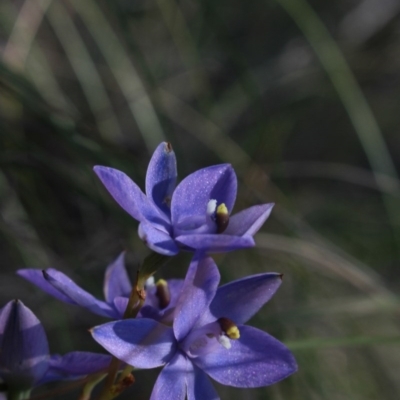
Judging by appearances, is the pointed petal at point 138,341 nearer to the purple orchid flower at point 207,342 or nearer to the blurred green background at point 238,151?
the purple orchid flower at point 207,342

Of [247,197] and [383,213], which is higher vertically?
[383,213]

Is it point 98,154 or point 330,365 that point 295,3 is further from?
point 330,365

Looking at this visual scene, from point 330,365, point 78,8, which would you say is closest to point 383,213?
point 330,365

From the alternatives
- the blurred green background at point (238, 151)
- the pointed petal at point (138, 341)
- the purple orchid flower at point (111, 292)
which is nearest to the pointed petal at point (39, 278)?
the purple orchid flower at point (111, 292)

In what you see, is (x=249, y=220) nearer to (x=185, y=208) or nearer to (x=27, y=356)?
(x=185, y=208)

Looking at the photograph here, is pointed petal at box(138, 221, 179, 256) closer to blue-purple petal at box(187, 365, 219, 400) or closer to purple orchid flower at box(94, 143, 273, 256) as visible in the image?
purple orchid flower at box(94, 143, 273, 256)

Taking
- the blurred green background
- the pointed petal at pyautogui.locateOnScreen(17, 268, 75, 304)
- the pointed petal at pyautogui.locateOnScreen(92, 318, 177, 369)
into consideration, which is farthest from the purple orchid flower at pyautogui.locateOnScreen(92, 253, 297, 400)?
the blurred green background
